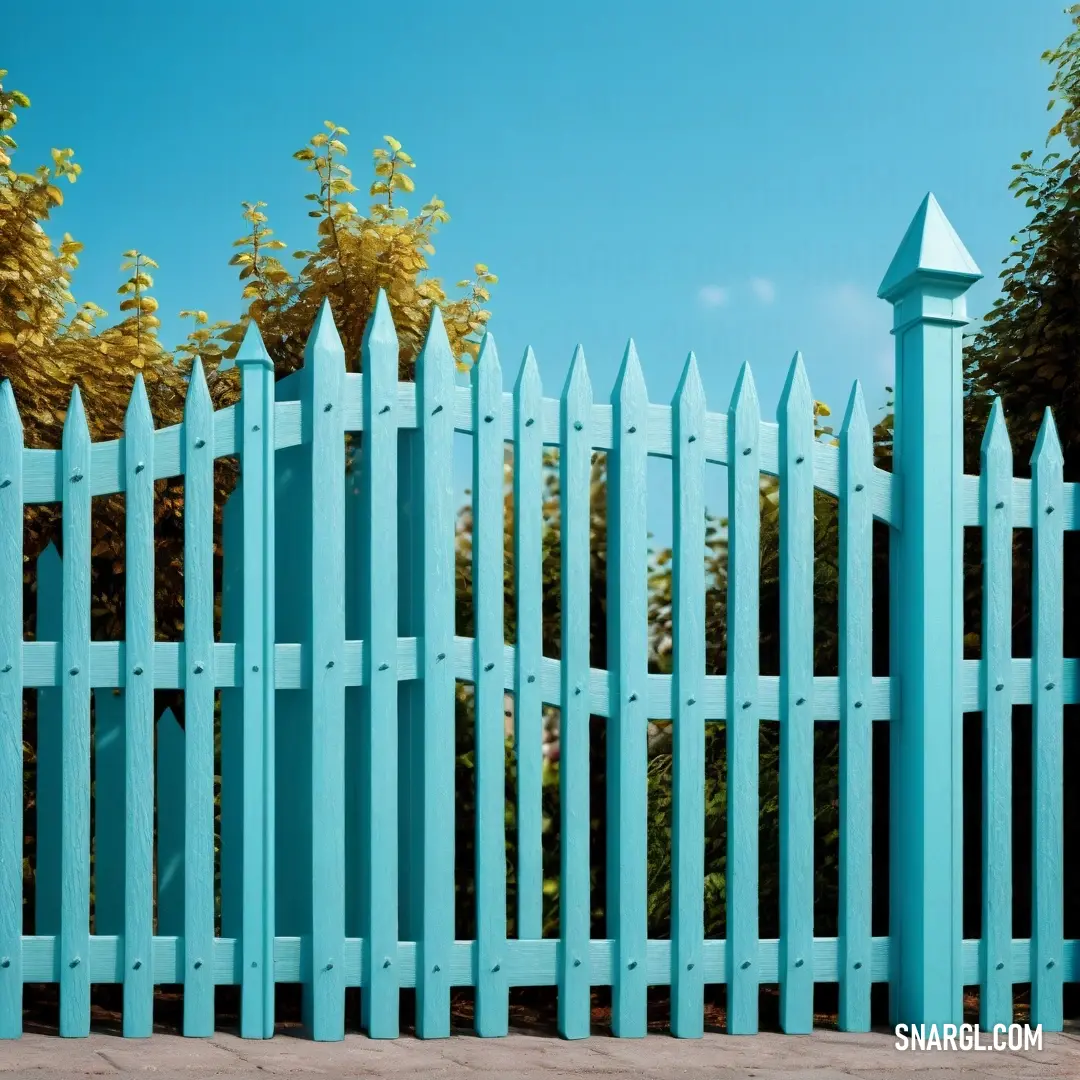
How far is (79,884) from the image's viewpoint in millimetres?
3584

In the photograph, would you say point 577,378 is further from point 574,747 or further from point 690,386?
point 574,747

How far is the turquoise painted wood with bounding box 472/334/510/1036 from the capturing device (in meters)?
3.60

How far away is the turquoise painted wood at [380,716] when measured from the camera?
3566mm

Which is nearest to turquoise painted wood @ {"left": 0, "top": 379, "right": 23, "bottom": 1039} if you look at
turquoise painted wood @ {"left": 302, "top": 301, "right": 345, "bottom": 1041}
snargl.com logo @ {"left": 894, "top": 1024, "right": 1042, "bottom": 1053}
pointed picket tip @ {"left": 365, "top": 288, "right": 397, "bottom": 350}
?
turquoise painted wood @ {"left": 302, "top": 301, "right": 345, "bottom": 1041}

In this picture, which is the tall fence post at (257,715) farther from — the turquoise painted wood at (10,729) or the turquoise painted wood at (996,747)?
the turquoise painted wood at (996,747)

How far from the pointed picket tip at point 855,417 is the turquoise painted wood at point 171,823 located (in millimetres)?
2347

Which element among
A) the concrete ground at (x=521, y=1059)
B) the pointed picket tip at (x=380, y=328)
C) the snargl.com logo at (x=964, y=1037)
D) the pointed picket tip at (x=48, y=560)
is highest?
the pointed picket tip at (x=380, y=328)

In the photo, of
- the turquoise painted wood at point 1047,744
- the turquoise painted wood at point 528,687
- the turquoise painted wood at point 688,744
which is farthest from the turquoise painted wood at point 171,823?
the turquoise painted wood at point 1047,744

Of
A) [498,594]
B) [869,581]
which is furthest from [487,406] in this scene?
[869,581]

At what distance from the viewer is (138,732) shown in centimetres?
357

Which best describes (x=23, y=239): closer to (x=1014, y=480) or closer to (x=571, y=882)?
(x=571, y=882)

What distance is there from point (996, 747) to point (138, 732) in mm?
2693

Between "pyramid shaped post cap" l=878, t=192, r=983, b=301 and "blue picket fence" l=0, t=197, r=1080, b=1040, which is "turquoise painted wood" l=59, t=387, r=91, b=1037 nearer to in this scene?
"blue picket fence" l=0, t=197, r=1080, b=1040

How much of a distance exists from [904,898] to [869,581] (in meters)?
1.03
